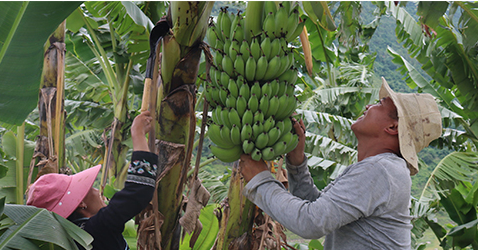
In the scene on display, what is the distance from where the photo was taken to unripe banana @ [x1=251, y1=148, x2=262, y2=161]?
3.53 ft

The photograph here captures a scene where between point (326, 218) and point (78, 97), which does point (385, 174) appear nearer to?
point (326, 218)

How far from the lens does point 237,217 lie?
1.30 meters

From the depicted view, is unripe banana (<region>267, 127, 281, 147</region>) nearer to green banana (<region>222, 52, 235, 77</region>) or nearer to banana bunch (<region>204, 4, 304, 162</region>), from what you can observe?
banana bunch (<region>204, 4, 304, 162</region>)

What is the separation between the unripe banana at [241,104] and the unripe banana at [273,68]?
0.37ft

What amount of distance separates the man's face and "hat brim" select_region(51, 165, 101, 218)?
1070 millimetres

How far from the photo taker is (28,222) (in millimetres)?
1146

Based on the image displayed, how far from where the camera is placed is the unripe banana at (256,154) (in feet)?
3.53

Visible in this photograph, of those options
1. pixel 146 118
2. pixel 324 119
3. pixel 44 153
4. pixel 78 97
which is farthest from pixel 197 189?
pixel 78 97

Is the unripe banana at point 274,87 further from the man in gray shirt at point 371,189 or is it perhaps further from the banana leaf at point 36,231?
the banana leaf at point 36,231

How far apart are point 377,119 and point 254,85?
0.47 meters

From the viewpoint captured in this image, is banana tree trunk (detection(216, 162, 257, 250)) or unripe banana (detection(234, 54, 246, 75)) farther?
banana tree trunk (detection(216, 162, 257, 250))

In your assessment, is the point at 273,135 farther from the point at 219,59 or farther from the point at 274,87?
the point at 219,59

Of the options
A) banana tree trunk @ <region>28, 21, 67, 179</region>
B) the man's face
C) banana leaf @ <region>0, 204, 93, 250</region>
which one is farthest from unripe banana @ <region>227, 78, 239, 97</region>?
banana tree trunk @ <region>28, 21, 67, 179</region>

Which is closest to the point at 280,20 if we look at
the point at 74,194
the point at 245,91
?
the point at 245,91
